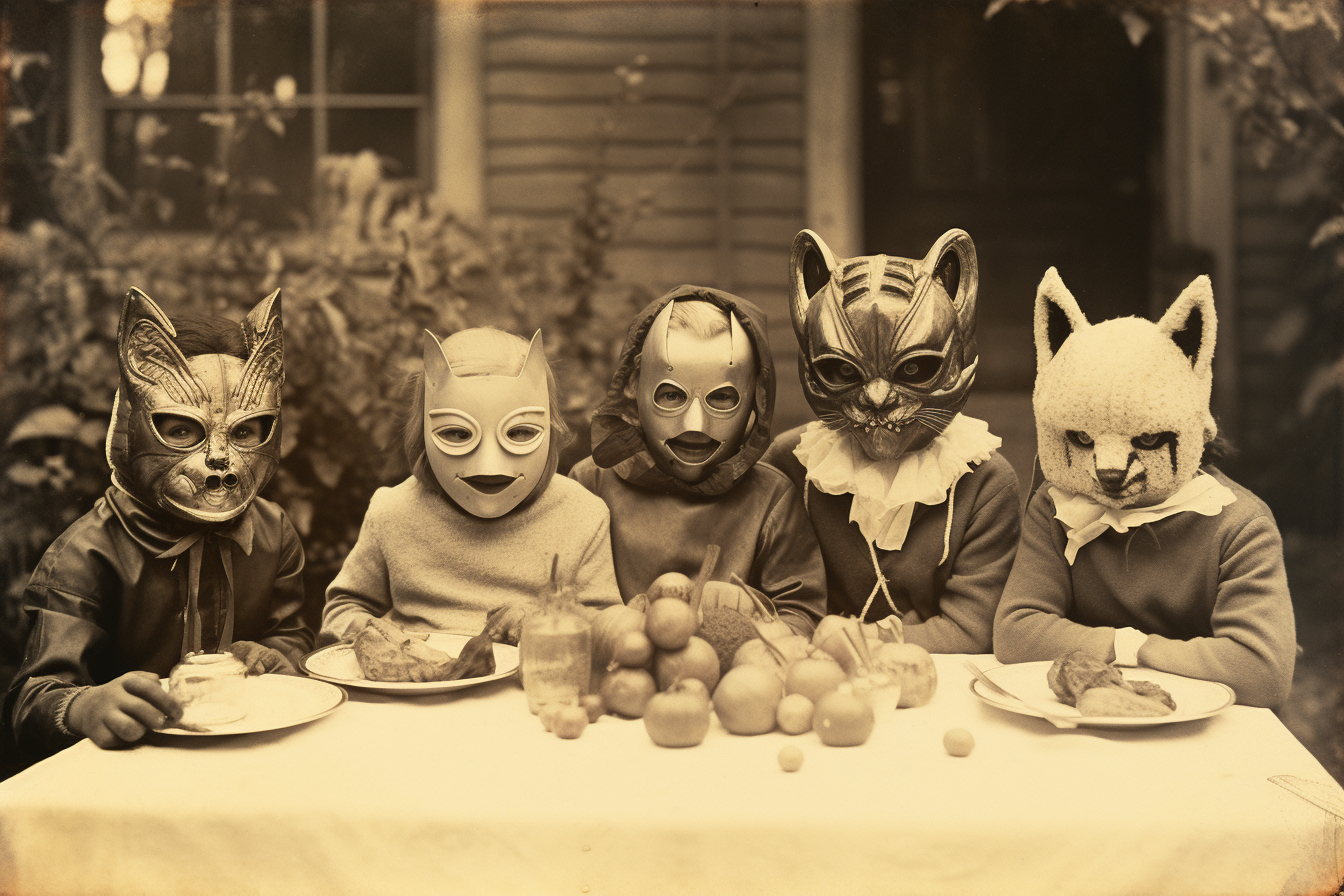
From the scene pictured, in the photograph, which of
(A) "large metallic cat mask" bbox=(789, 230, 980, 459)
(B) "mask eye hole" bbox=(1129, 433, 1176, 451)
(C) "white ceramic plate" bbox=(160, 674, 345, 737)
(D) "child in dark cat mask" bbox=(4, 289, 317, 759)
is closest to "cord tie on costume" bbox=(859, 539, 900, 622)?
(A) "large metallic cat mask" bbox=(789, 230, 980, 459)

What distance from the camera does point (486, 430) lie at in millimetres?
2371

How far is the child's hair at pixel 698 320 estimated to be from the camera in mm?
2402

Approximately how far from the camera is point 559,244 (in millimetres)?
4125

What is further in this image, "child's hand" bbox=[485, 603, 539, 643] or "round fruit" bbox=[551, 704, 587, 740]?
"child's hand" bbox=[485, 603, 539, 643]

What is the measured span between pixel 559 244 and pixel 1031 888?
9.51ft

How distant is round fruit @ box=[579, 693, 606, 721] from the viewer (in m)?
2.07

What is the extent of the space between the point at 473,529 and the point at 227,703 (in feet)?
2.09

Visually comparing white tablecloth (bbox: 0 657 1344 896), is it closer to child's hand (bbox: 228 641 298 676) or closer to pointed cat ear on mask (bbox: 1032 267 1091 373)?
child's hand (bbox: 228 641 298 676)

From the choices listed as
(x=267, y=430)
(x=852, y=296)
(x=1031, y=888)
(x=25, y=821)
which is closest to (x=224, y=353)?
(x=267, y=430)

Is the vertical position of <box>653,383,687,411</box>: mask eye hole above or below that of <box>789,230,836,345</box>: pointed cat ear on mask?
below

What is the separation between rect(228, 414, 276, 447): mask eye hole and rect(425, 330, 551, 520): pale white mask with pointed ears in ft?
1.06

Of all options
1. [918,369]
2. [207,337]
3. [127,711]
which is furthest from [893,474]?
[127,711]

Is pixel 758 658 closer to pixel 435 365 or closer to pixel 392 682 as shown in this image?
pixel 392 682

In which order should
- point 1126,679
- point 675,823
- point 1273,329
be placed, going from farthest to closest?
1. point 1273,329
2. point 1126,679
3. point 675,823
